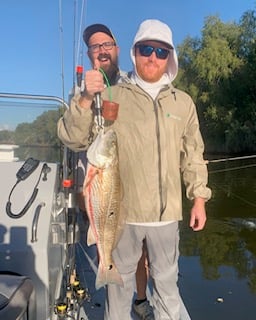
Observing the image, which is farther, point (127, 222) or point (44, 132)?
point (44, 132)

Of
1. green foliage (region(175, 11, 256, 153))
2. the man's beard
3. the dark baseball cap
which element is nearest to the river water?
the man's beard

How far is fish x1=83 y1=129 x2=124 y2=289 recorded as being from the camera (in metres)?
2.11

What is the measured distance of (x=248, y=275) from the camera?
19.3 feet

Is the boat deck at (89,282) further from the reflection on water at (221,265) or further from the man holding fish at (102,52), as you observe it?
the reflection on water at (221,265)

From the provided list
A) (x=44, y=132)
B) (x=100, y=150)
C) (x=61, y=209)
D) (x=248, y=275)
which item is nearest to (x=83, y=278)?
(x=61, y=209)

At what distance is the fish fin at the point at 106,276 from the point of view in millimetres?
2369

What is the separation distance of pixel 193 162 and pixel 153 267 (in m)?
0.68

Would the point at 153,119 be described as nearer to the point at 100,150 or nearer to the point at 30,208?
the point at 100,150

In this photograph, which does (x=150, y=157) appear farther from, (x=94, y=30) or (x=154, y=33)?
(x=94, y=30)

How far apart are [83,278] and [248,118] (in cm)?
3455

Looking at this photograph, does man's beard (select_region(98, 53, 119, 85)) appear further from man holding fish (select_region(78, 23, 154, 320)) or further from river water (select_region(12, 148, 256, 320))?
river water (select_region(12, 148, 256, 320))

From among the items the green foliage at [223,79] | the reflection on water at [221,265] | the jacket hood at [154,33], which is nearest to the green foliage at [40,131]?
the jacket hood at [154,33]

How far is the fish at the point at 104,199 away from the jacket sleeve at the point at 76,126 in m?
0.17

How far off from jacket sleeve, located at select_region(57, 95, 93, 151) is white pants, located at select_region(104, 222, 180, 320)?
1.82ft
